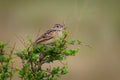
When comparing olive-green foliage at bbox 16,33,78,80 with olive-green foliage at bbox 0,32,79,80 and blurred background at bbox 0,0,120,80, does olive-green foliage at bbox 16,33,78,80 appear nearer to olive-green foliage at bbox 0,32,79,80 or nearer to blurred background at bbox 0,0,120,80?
olive-green foliage at bbox 0,32,79,80

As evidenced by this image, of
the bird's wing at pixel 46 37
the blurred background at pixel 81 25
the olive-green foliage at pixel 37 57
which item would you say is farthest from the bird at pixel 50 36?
the blurred background at pixel 81 25

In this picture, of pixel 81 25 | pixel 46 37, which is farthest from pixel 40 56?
pixel 81 25

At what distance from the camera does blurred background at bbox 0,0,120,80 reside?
1411 cm

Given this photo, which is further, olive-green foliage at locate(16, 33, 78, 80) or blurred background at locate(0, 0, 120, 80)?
blurred background at locate(0, 0, 120, 80)

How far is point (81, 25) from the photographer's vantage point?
51.6 ft

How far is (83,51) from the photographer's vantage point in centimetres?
1491

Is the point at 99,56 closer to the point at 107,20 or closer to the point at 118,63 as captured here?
the point at 118,63

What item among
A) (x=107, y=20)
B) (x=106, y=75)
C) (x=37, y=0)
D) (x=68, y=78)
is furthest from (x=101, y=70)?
Result: (x=37, y=0)

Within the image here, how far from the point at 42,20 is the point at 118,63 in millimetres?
2507

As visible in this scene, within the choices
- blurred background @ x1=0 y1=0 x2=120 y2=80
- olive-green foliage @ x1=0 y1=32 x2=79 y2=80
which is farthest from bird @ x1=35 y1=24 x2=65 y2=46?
blurred background @ x1=0 y1=0 x2=120 y2=80

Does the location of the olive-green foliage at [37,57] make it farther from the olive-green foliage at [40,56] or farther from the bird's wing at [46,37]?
the bird's wing at [46,37]

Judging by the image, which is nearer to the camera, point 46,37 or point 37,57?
point 37,57

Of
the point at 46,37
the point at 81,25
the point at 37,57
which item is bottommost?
the point at 37,57

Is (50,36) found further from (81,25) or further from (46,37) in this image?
(81,25)
